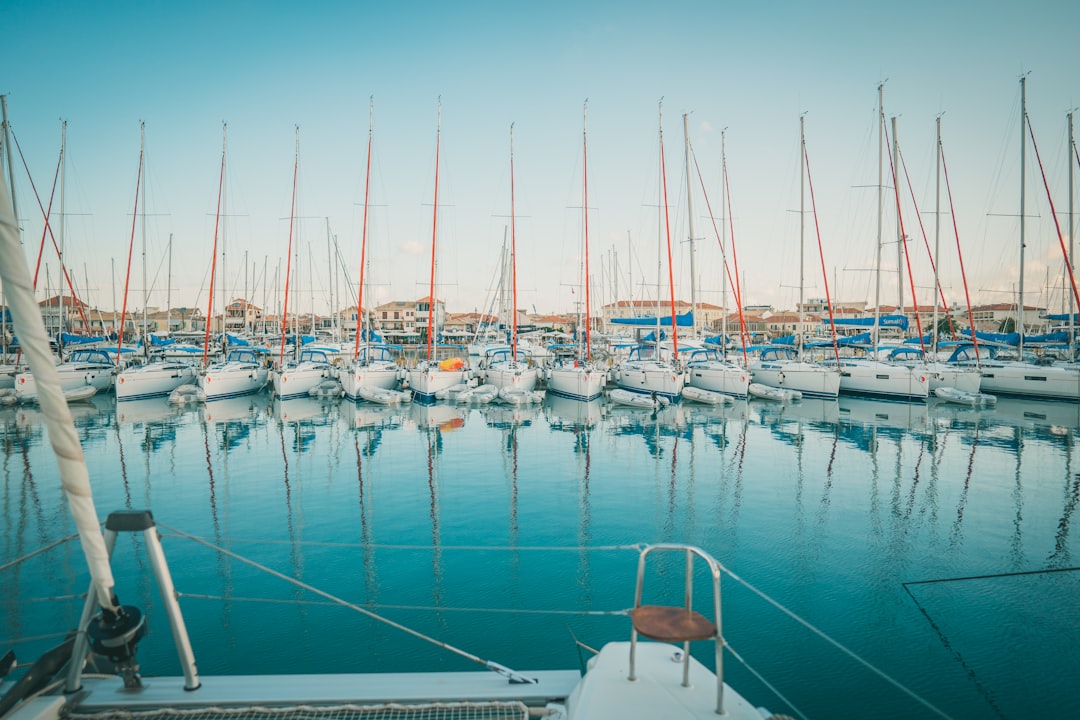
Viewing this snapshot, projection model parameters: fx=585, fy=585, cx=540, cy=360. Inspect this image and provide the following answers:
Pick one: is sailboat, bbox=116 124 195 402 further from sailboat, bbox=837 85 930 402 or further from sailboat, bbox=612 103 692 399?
sailboat, bbox=837 85 930 402

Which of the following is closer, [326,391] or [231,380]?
[231,380]

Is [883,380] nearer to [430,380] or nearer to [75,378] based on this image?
[430,380]

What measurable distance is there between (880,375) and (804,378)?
12.7 ft

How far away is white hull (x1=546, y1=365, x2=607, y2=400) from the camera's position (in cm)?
3197

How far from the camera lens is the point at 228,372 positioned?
31.8 m

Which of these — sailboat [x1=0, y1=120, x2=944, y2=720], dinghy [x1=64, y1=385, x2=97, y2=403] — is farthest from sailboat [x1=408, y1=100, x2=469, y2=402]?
sailboat [x1=0, y1=120, x2=944, y2=720]

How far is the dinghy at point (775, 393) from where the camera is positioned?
1252 inches

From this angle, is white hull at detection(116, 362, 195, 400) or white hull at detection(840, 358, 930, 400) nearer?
white hull at detection(116, 362, 195, 400)

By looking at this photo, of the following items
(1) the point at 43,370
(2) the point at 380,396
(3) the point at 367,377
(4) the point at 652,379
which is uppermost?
(1) the point at 43,370

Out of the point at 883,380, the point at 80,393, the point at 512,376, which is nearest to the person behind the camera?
the point at 80,393

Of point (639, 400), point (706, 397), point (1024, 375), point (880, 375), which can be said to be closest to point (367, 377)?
point (639, 400)

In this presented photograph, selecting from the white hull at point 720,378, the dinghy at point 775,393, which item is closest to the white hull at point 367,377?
the white hull at point 720,378

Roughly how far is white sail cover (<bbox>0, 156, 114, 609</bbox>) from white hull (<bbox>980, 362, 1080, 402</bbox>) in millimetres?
40319

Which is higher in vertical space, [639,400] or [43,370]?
[43,370]
